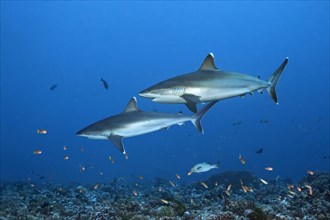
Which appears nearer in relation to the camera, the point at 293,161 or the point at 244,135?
the point at 293,161

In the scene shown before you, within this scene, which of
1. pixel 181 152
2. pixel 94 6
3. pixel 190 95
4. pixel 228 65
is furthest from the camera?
pixel 228 65

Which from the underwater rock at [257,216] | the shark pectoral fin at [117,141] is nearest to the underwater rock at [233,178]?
the shark pectoral fin at [117,141]

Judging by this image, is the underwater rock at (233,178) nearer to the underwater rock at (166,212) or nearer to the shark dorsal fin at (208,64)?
the underwater rock at (166,212)

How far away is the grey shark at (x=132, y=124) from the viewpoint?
29.4 ft

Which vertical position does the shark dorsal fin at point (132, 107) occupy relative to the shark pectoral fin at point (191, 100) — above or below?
above

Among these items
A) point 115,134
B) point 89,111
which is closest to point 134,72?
point 89,111

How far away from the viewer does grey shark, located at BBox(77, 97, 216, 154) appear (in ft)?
29.4

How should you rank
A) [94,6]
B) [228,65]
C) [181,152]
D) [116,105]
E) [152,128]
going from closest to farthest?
1. [152,128]
2. [94,6]
3. [181,152]
4. [228,65]
5. [116,105]

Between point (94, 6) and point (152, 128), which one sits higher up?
point (94, 6)

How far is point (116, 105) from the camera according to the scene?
191125 millimetres

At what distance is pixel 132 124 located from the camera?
9.00 m

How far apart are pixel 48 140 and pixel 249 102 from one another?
122 m

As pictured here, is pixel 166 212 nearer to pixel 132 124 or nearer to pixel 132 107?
pixel 132 124

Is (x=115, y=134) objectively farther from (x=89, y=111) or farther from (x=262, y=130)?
(x=89, y=111)
